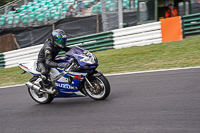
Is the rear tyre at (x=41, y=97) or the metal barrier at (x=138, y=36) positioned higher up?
the metal barrier at (x=138, y=36)

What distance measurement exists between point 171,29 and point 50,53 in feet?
25.3

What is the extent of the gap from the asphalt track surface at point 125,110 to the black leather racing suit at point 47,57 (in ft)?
2.93

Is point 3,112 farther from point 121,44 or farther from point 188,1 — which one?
point 188,1

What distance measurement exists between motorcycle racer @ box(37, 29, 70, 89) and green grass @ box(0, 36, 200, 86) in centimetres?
360

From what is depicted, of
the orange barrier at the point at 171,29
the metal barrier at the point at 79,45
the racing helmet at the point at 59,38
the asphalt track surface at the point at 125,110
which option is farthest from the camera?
the metal barrier at the point at 79,45

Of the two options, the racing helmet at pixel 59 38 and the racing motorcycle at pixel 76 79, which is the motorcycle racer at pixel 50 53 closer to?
the racing helmet at pixel 59 38

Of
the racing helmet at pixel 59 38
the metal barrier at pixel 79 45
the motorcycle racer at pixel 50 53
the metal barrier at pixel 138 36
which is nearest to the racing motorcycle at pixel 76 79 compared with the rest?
the motorcycle racer at pixel 50 53

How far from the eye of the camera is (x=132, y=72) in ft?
29.1

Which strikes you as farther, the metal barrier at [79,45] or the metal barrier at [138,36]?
the metal barrier at [79,45]

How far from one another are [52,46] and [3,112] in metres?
1.93

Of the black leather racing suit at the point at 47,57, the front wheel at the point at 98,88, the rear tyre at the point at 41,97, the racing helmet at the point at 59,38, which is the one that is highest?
the racing helmet at the point at 59,38

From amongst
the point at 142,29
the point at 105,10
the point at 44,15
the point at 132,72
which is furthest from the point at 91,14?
the point at 132,72

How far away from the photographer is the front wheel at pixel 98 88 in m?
5.76

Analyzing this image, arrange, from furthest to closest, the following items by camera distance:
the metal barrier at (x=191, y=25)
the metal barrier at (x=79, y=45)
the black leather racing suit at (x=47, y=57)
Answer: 1. the metal barrier at (x=79, y=45)
2. the metal barrier at (x=191, y=25)
3. the black leather racing suit at (x=47, y=57)
